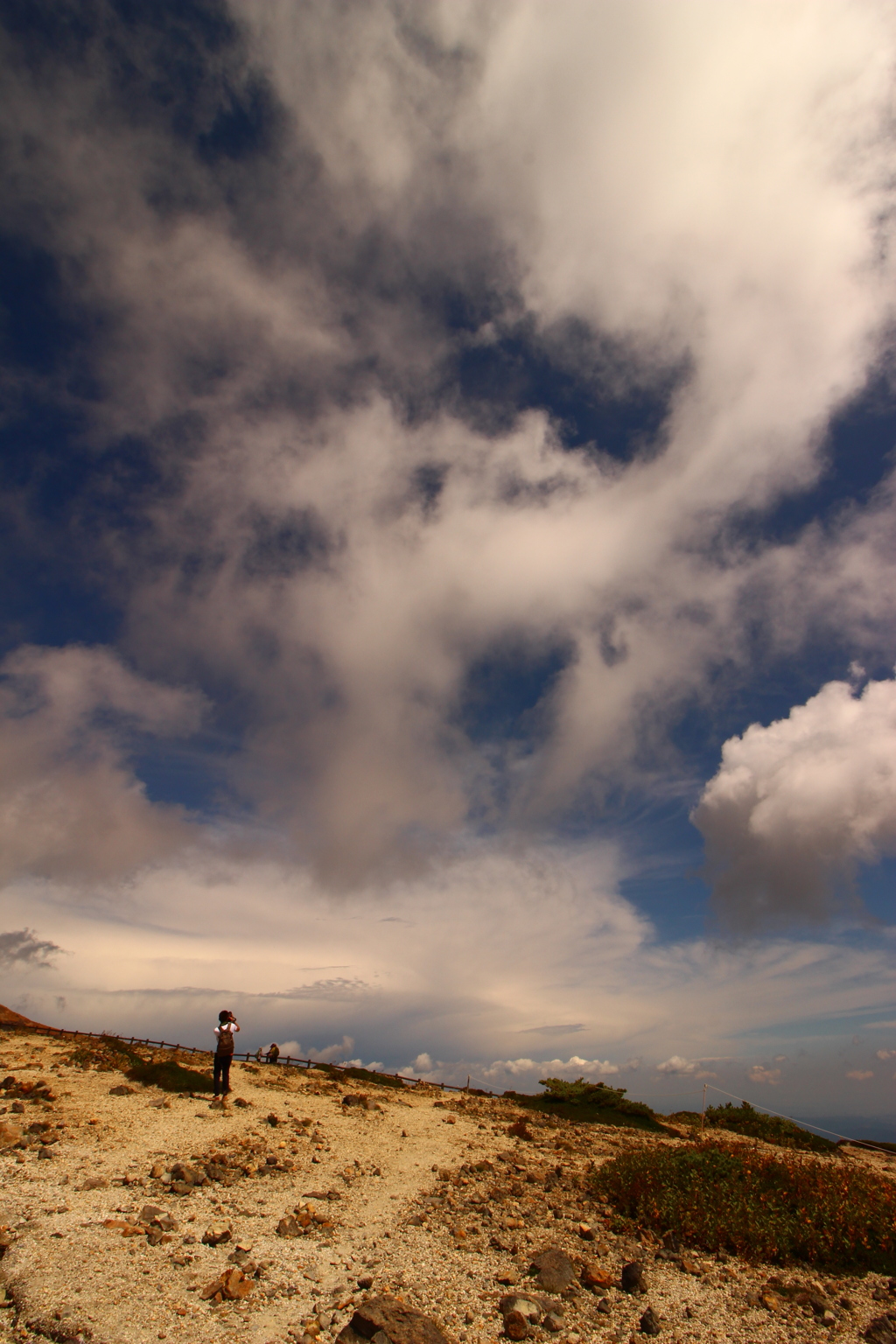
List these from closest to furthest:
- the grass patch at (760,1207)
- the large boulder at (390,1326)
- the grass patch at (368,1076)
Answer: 1. the large boulder at (390,1326)
2. the grass patch at (760,1207)
3. the grass patch at (368,1076)

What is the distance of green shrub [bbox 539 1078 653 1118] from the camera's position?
27.0m

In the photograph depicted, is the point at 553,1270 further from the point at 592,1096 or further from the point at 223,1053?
the point at 592,1096

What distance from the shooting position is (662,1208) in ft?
38.3

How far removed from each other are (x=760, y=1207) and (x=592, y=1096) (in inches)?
718

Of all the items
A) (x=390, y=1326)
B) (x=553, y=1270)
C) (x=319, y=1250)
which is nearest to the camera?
(x=390, y=1326)

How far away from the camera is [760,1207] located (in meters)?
11.9

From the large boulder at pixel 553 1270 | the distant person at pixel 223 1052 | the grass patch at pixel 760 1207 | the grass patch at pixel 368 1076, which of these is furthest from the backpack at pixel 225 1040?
the large boulder at pixel 553 1270

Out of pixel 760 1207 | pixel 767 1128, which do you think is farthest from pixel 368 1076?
pixel 760 1207

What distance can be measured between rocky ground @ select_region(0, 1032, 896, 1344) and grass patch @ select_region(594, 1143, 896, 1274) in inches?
18.4

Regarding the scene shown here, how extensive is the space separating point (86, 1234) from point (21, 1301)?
2.10 m

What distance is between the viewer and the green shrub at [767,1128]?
2519 cm

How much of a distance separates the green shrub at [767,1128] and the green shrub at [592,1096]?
11.0ft

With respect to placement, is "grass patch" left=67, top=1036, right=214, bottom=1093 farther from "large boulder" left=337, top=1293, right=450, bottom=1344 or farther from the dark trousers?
"large boulder" left=337, top=1293, right=450, bottom=1344

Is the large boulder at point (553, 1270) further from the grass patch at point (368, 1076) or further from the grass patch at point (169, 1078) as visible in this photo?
the grass patch at point (368, 1076)
